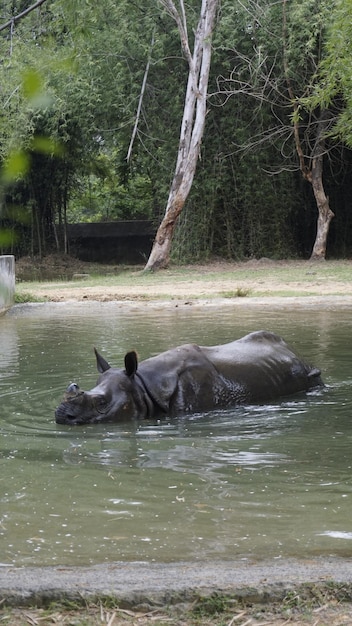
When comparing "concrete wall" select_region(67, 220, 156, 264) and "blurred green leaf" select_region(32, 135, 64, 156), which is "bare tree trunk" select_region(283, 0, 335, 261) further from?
"blurred green leaf" select_region(32, 135, 64, 156)

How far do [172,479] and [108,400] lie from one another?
5.39 ft

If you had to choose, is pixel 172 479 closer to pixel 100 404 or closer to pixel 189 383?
pixel 100 404

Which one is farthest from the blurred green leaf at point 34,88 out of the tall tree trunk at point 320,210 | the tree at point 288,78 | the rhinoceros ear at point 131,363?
the tall tree trunk at point 320,210

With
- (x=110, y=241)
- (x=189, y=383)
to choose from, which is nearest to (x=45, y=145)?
(x=189, y=383)

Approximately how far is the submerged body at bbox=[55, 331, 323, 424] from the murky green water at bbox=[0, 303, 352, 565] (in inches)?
6.4

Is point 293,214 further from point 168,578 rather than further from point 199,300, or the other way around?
point 168,578

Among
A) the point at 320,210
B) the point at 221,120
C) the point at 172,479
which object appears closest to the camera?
the point at 172,479

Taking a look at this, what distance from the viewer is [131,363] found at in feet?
21.6

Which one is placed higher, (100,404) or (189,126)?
(189,126)

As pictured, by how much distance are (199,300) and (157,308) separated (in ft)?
3.42

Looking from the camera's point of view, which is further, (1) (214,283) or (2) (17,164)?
(1) (214,283)

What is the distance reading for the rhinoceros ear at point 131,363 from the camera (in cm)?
654

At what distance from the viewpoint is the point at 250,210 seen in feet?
84.1

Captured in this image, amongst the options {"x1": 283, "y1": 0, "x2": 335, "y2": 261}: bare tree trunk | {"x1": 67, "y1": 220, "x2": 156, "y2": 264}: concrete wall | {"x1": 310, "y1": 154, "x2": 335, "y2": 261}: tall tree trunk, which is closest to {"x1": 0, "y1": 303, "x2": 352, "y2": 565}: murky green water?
{"x1": 283, "y1": 0, "x2": 335, "y2": 261}: bare tree trunk
